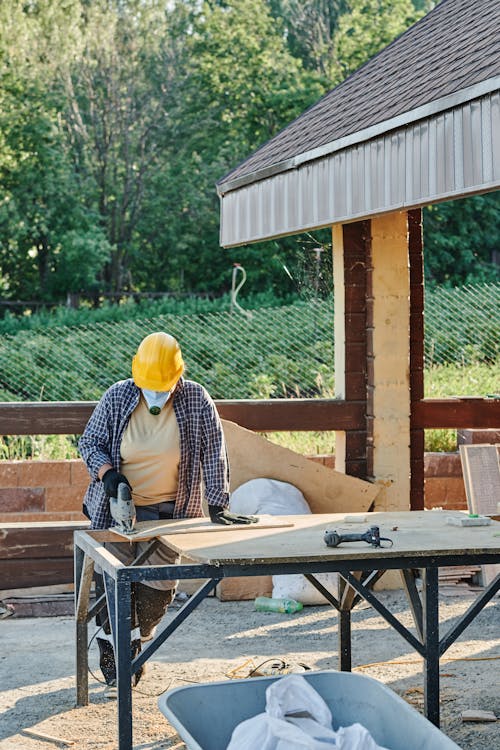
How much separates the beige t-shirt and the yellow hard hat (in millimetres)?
195

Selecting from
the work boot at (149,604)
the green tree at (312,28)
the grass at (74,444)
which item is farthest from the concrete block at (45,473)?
the green tree at (312,28)

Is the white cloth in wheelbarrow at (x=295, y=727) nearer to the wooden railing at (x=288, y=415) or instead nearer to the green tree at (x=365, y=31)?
the wooden railing at (x=288, y=415)

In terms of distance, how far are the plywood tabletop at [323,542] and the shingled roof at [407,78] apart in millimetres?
1994

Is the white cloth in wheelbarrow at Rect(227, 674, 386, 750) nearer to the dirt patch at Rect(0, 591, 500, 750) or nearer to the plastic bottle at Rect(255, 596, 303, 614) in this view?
the dirt patch at Rect(0, 591, 500, 750)

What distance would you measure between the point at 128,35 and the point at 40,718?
23711 mm

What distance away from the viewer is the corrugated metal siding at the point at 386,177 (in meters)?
4.60

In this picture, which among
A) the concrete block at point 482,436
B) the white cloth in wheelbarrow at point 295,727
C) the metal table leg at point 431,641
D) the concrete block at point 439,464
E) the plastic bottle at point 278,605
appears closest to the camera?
the white cloth in wheelbarrow at point 295,727

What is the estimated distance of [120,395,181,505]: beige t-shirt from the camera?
5.89 metres

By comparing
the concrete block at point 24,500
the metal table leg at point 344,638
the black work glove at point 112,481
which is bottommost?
the metal table leg at point 344,638

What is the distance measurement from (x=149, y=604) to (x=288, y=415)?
2571 millimetres

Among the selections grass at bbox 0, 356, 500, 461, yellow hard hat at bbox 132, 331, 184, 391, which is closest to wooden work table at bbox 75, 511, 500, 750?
yellow hard hat at bbox 132, 331, 184, 391

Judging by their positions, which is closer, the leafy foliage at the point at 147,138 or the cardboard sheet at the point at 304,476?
the cardboard sheet at the point at 304,476

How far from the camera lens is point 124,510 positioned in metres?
5.34

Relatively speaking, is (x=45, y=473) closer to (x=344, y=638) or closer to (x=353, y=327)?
(x=353, y=327)
